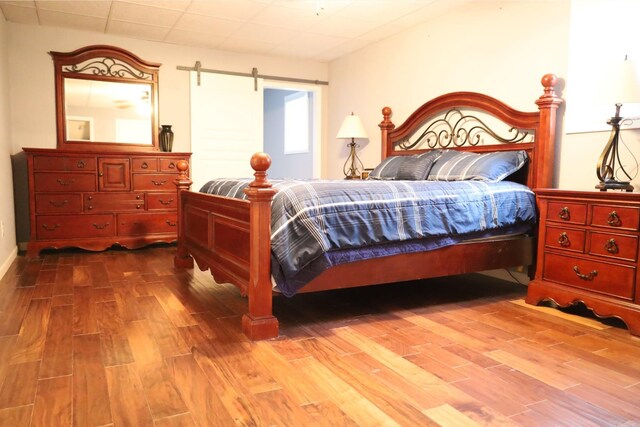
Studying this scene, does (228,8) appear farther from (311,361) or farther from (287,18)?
(311,361)

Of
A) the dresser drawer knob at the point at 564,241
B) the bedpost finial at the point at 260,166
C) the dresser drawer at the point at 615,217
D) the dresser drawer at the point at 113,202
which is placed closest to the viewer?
the bedpost finial at the point at 260,166

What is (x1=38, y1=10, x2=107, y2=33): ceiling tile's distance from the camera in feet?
13.8

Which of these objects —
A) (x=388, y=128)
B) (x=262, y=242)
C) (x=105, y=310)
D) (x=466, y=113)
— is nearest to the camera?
(x=262, y=242)

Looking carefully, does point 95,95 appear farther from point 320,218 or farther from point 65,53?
Answer: point 320,218

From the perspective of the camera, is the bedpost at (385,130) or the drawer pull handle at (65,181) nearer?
the drawer pull handle at (65,181)

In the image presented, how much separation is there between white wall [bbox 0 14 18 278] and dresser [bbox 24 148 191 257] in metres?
0.17

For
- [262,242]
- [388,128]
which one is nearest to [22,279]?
[262,242]

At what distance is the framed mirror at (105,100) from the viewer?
15.3 ft

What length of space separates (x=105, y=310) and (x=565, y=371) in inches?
92.1

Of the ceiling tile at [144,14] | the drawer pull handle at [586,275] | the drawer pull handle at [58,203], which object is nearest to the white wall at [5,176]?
the drawer pull handle at [58,203]

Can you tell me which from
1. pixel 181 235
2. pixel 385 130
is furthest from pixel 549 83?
pixel 181 235

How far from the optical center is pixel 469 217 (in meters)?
2.78

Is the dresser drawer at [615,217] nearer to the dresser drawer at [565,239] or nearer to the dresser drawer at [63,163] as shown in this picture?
the dresser drawer at [565,239]

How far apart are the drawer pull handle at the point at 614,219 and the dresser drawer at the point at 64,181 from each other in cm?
421
